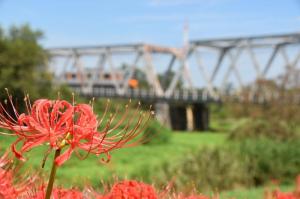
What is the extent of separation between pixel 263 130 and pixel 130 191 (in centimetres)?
2183

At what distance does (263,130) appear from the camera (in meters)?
22.5

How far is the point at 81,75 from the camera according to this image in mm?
56406

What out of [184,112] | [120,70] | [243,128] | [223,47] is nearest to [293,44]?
[223,47]

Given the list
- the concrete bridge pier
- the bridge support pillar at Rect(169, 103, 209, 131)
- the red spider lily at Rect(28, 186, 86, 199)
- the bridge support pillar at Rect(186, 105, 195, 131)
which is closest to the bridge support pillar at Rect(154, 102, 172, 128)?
the concrete bridge pier

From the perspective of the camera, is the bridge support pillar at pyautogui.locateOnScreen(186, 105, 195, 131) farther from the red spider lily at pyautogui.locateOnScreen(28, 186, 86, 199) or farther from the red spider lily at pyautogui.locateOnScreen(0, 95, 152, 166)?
the red spider lily at pyautogui.locateOnScreen(0, 95, 152, 166)

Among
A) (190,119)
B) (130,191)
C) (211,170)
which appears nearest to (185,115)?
(190,119)

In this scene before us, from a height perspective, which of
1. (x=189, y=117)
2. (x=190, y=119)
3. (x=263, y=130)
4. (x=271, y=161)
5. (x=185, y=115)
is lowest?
(x=190, y=119)

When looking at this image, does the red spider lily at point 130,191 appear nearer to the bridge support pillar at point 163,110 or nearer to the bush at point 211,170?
the bush at point 211,170

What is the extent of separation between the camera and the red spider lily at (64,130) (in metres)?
1.01

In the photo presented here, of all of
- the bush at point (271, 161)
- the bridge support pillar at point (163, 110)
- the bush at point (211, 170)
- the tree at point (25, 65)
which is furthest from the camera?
the bridge support pillar at point (163, 110)

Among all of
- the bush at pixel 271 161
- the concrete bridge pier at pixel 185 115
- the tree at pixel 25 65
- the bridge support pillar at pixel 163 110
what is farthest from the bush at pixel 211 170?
the bridge support pillar at pixel 163 110

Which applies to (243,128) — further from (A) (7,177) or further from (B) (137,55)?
(B) (137,55)

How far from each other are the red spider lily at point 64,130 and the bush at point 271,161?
31.9ft

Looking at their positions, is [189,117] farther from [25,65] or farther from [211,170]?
[211,170]
